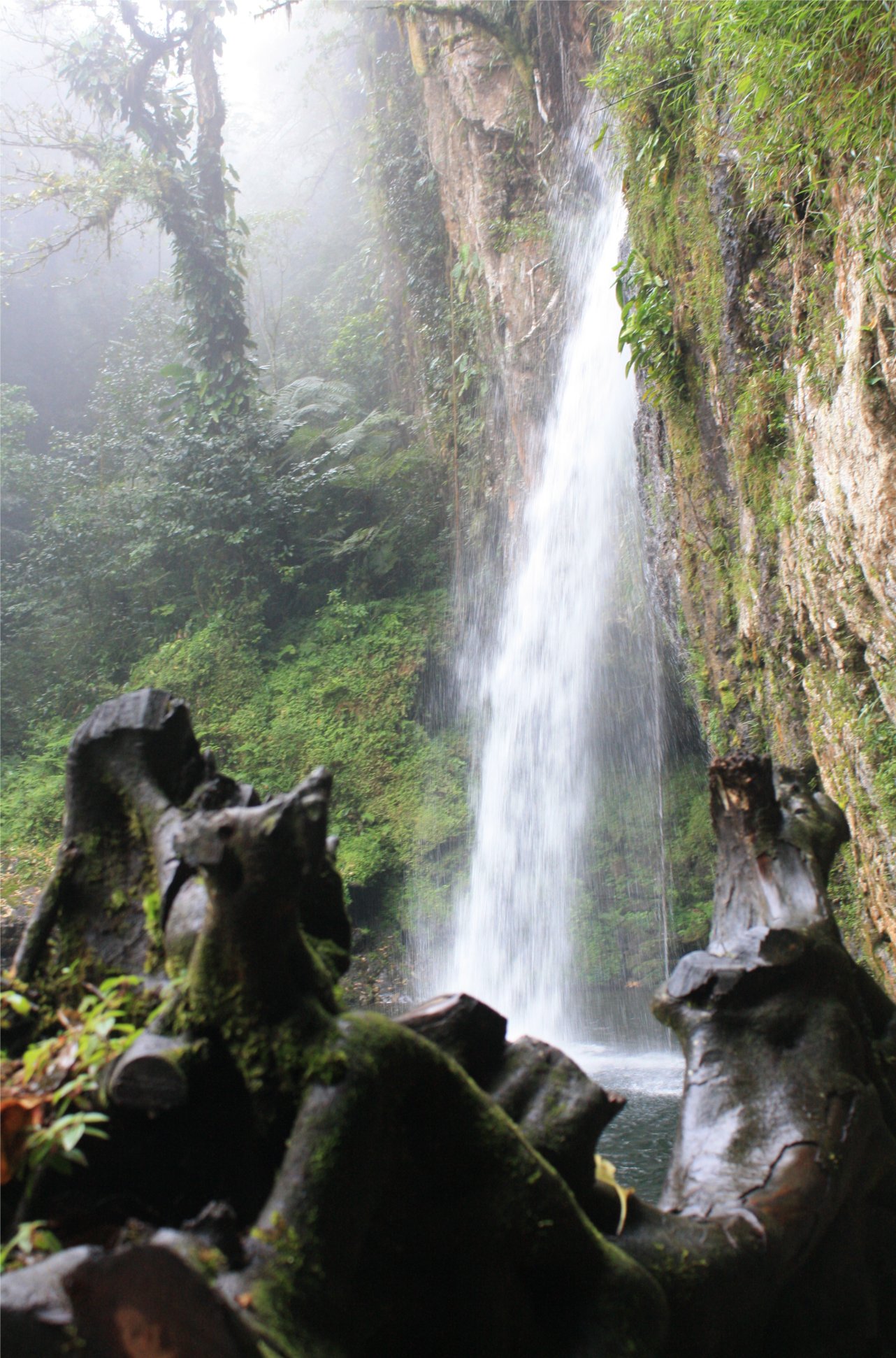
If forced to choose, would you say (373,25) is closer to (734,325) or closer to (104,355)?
(104,355)

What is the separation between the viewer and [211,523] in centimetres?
1470

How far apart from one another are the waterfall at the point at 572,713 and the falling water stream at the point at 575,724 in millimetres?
17

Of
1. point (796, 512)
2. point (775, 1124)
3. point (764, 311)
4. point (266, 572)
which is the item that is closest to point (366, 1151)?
point (775, 1124)

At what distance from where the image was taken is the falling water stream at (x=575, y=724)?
1020 cm

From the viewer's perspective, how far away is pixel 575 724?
1120 cm

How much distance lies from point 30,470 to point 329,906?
17.1 m

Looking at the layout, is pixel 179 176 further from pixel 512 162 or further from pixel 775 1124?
pixel 775 1124

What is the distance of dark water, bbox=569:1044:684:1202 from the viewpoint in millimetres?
4469

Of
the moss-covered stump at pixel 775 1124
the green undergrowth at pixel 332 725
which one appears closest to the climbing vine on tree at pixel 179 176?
the green undergrowth at pixel 332 725

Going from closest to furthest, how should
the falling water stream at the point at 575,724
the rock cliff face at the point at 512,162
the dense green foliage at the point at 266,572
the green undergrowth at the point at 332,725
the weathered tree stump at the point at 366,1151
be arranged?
the weathered tree stump at the point at 366,1151
the falling water stream at the point at 575,724
the rock cliff face at the point at 512,162
the green undergrowth at the point at 332,725
the dense green foliage at the point at 266,572

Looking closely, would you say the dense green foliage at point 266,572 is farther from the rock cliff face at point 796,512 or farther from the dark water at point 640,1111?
the rock cliff face at point 796,512

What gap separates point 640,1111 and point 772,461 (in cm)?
400

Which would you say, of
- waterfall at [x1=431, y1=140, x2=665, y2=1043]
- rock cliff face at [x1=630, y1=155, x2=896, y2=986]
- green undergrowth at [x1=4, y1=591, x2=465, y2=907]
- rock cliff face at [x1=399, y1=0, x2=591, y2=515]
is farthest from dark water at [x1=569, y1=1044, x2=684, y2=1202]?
rock cliff face at [x1=399, y1=0, x2=591, y2=515]

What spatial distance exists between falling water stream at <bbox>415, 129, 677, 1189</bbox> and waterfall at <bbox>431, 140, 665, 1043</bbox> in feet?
0.06
